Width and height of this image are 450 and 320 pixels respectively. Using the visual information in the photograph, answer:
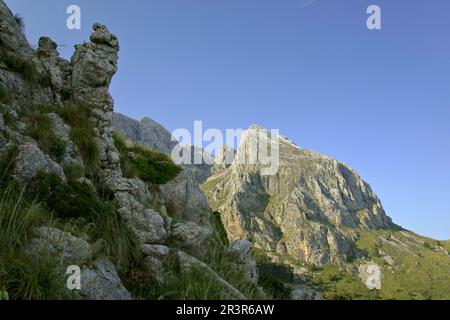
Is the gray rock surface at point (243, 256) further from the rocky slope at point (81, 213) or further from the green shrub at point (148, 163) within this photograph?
the green shrub at point (148, 163)

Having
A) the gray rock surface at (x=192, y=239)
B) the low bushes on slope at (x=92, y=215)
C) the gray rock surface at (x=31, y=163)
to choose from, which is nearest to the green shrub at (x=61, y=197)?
the low bushes on slope at (x=92, y=215)

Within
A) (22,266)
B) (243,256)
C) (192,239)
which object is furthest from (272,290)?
(22,266)

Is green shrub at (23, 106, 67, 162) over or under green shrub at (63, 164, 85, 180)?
over

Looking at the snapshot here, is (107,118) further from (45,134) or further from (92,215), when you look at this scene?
(92,215)

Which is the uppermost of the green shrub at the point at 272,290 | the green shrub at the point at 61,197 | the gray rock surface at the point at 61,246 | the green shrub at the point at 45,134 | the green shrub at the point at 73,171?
the green shrub at the point at 45,134

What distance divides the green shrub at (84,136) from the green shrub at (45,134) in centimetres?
112

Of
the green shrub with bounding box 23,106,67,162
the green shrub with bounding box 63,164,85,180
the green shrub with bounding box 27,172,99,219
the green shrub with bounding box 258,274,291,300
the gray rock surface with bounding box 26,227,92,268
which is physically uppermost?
the green shrub with bounding box 23,106,67,162

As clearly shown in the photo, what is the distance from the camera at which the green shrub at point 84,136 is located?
46.4 ft

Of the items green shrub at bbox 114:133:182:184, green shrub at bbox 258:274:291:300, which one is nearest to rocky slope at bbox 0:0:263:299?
green shrub at bbox 258:274:291:300

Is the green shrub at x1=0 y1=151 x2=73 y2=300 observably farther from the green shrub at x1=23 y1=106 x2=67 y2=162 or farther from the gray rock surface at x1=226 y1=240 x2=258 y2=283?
the gray rock surface at x1=226 y1=240 x2=258 y2=283

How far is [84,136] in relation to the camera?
Answer: 14.6 metres

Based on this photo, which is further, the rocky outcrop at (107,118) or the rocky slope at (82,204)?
the rocky outcrop at (107,118)

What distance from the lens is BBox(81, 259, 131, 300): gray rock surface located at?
299 inches

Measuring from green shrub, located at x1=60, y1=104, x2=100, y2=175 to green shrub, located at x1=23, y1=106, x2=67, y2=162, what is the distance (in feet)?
3.67
